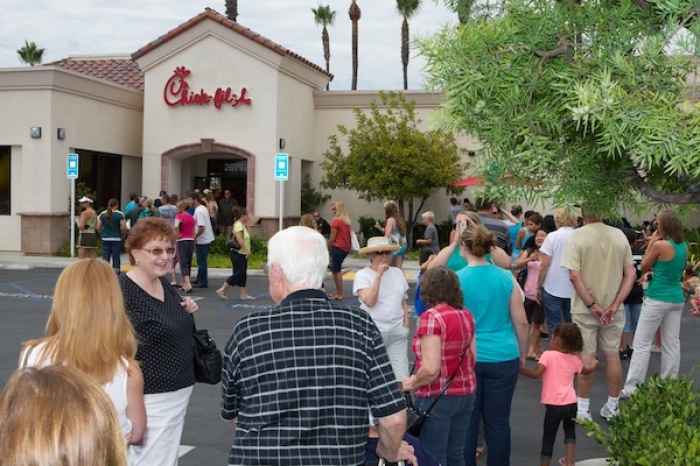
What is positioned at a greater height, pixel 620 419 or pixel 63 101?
pixel 63 101

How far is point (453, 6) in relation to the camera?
171 inches

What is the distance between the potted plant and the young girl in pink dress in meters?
0.74

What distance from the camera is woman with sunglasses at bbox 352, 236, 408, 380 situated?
251 inches

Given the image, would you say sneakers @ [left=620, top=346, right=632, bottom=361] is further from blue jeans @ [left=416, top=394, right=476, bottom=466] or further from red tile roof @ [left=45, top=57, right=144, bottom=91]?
red tile roof @ [left=45, top=57, right=144, bottom=91]

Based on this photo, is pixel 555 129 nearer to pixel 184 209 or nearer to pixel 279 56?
pixel 184 209

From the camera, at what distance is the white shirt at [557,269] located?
28.2ft

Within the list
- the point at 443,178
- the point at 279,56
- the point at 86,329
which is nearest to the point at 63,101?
the point at 279,56

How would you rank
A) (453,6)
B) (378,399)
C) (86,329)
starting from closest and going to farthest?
(378,399)
(86,329)
(453,6)

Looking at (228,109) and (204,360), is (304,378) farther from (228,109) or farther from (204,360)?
(228,109)

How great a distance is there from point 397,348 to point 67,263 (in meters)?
15.3

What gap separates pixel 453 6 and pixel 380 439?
7.82 ft

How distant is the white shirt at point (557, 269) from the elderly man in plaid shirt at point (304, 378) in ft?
18.8

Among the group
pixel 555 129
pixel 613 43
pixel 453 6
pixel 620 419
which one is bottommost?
pixel 620 419

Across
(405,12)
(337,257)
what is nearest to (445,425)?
(337,257)
